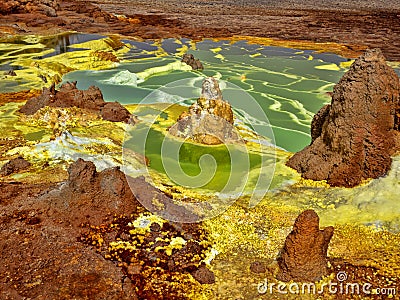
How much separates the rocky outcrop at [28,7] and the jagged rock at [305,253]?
2441 centimetres

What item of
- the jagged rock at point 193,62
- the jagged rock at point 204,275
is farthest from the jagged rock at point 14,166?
the jagged rock at point 193,62

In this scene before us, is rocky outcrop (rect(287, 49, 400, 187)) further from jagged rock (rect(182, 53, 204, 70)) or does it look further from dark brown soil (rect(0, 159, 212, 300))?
jagged rock (rect(182, 53, 204, 70))

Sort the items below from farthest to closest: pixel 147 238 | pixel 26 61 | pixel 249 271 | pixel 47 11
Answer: pixel 47 11, pixel 26 61, pixel 147 238, pixel 249 271

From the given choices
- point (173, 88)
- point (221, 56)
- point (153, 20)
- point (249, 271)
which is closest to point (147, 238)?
point (249, 271)

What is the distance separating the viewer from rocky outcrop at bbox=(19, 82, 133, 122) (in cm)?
930

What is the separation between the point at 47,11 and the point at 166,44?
32.3ft

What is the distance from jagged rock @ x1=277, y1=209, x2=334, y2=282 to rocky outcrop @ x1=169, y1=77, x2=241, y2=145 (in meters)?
4.09

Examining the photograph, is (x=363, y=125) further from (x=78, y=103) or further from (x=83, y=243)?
(x=78, y=103)

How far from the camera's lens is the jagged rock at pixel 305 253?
13.3 ft

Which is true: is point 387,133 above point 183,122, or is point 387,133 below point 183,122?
above

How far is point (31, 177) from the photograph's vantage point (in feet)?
19.7

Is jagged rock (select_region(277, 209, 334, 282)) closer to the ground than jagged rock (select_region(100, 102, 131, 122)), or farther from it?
farther from it

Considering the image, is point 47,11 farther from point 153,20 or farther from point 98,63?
point 98,63

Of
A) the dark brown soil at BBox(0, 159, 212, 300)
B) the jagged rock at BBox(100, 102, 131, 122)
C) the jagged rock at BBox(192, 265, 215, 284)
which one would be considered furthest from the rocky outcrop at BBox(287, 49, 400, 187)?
the jagged rock at BBox(100, 102, 131, 122)
